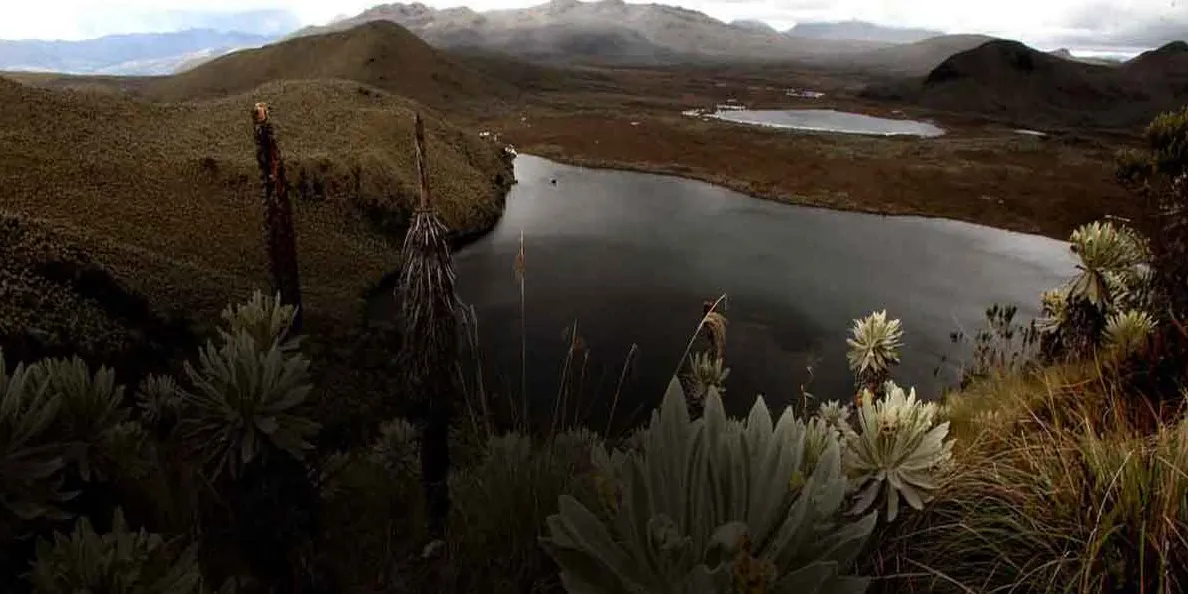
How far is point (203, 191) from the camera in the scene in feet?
115

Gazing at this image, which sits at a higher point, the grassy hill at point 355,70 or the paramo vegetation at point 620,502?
the grassy hill at point 355,70

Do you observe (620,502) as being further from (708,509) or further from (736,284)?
(736,284)

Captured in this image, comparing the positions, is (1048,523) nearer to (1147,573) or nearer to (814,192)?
(1147,573)

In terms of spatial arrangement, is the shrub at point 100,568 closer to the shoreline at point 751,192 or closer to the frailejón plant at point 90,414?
the frailejón plant at point 90,414

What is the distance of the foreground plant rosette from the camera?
187 cm

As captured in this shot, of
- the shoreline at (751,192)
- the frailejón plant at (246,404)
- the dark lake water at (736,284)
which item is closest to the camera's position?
the frailejón plant at (246,404)

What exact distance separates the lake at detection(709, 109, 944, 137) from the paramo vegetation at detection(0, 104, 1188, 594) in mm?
89882

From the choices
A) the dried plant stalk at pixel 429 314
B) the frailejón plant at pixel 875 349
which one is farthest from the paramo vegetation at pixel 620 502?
the frailejón plant at pixel 875 349

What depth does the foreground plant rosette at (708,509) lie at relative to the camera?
1.87 meters

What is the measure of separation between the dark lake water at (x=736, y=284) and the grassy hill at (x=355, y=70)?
7981cm

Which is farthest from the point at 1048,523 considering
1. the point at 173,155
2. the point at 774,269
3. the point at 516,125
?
the point at 516,125

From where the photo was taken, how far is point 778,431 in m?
2.06

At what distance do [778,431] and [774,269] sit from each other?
1340 inches

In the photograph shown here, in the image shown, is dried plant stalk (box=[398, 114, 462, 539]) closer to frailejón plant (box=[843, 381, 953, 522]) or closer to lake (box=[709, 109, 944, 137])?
frailejón plant (box=[843, 381, 953, 522])
